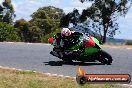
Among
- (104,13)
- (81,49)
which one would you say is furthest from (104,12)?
(81,49)

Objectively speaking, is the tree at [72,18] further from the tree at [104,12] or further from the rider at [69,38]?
the rider at [69,38]

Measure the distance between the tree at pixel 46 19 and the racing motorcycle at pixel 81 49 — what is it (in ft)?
120

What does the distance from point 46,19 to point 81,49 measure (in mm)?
42213

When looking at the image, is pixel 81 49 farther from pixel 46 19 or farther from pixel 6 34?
pixel 46 19

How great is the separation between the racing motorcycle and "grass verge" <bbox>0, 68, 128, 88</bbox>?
3736 millimetres

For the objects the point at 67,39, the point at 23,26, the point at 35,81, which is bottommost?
the point at 35,81

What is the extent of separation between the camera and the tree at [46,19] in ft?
180

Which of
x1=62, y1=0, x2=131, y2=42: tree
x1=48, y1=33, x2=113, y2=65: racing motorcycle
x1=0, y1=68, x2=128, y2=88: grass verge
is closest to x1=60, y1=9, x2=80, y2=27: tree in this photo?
x1=62, y1=0, x2=131, y2=42: tree

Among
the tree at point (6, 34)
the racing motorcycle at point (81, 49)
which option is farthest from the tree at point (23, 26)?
the racing motorcycle at point (81, 49)

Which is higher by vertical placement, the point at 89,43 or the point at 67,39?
the point at 67,39

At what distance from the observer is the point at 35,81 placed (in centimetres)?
973

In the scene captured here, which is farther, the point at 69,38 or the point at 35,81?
the point at 69,38

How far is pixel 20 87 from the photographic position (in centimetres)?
900

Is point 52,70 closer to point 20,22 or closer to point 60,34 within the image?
point 60,34
